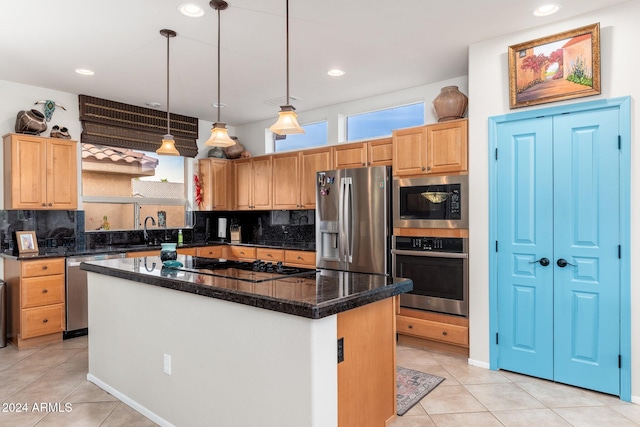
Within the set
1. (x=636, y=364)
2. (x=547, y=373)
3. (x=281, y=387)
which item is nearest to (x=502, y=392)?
(x=547, y=373)

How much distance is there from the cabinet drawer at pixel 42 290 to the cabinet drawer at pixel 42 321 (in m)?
0.06

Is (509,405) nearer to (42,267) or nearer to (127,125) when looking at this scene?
(42,267)

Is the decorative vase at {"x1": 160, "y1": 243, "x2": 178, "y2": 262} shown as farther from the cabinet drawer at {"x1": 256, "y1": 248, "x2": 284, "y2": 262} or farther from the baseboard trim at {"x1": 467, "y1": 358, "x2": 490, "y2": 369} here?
the baseboard trim at {"x1": 467, "y1": 358, "x2": 490, "y2": 369}

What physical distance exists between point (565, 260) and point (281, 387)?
7.91 ft

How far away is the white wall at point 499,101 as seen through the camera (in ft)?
9.29

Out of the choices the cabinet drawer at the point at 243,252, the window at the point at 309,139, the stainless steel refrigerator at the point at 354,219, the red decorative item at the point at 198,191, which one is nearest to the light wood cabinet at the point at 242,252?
the cabinet drawer at the point at 243,252

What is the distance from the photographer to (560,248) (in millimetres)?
3127

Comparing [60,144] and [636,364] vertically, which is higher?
[60,144]

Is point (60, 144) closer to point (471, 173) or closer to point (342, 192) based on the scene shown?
point (342, 192)

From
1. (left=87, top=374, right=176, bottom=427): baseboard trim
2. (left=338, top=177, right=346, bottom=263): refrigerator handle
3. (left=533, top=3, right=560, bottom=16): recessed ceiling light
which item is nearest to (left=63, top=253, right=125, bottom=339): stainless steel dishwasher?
(left=87, top=374, right=176, bottom=427): baseboard trim

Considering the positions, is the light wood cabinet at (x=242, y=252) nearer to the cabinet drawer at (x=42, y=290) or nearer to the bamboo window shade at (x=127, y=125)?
the bamboo window shade at (x=127, y=125)

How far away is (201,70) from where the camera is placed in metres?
4.13

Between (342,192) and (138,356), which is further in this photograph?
(342,192)

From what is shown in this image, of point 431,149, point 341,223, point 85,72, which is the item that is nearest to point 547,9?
point 431,149
